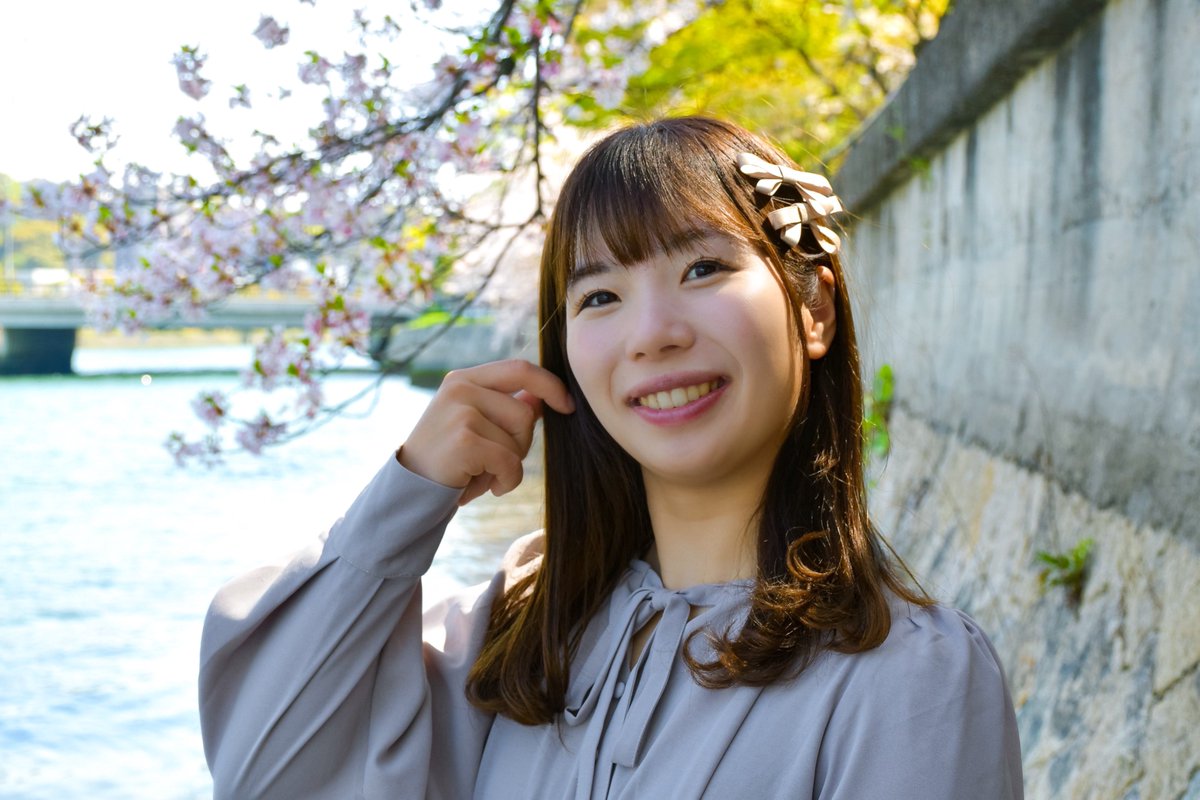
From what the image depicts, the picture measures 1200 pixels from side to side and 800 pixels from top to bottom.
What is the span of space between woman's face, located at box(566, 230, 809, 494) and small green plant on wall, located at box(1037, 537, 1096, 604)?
55.3 inches

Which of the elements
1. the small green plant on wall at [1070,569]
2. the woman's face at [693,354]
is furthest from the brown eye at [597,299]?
the small green plant on wall at [1070,569]

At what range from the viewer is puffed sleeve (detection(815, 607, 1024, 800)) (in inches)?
46.6

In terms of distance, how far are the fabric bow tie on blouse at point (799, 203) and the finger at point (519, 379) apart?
406 mm

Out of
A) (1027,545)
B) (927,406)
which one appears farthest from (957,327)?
(1027,545)

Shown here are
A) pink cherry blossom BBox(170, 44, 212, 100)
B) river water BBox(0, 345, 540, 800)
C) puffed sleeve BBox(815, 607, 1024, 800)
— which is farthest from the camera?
river water BBox(0, 345, 540, 800)

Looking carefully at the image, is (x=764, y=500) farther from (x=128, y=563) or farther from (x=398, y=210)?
(x=128, y=563)

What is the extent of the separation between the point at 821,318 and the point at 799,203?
16 cm

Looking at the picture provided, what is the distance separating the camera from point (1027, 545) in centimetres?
307

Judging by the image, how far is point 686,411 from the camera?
1.46 metres

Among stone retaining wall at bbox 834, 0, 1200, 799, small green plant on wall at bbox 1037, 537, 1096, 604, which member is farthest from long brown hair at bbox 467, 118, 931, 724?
small green plant on wall at bbox 1037, 537, 1096, 604

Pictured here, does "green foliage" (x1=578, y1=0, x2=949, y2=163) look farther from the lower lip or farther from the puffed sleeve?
the puffed sleeve

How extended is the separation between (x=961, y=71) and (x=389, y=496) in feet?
9.66

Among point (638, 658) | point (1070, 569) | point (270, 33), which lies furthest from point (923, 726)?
point (270, 33)

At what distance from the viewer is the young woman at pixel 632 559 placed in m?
1.38
